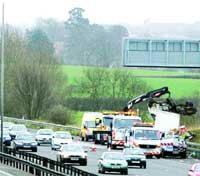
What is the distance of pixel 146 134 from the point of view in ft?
200

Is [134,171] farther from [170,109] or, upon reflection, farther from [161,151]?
[170,109]

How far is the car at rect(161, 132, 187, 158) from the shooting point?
60562mm

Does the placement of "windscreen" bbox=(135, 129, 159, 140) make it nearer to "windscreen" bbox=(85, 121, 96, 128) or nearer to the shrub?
"windscreen" bbox=(85, 121, 96, 128)

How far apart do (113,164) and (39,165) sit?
5.26 meters

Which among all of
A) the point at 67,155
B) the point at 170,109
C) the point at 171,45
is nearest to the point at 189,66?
the point at 171,45

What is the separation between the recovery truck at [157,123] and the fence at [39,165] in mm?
11005

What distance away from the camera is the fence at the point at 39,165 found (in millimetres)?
35625

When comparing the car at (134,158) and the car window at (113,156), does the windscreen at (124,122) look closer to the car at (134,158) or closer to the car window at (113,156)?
the car at (134,158)

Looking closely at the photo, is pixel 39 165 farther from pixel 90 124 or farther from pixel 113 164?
pixel 90 124

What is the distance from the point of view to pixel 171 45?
7669cm

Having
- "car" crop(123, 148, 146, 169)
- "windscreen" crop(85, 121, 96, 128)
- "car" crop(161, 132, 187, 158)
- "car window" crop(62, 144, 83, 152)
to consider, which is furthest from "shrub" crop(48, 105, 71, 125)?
"car window" crop(62, 144, 83, 152)

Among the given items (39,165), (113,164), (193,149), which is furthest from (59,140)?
(39,165)

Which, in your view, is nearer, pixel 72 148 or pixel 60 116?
pixel 72 148

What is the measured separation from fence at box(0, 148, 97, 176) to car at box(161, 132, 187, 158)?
12.3m
